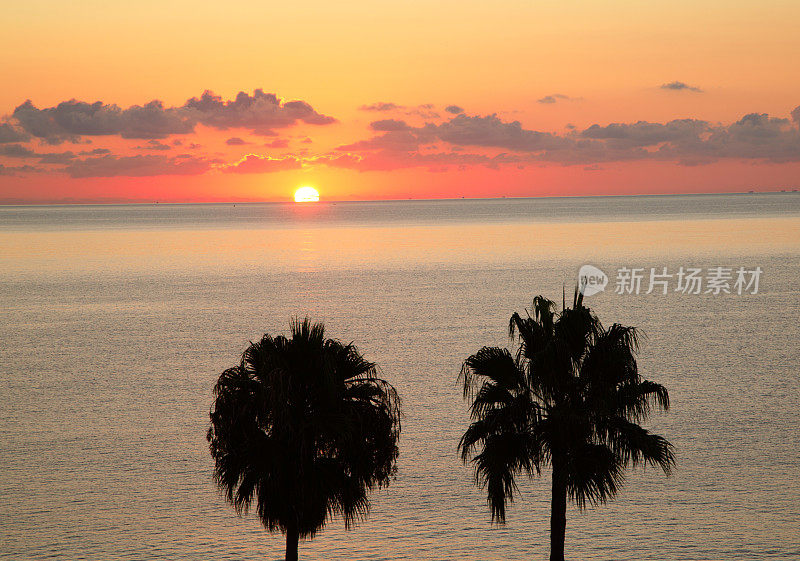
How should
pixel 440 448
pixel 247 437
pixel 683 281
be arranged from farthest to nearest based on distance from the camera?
pixel 683 281 < pixel 440 448 < pixel 247 437

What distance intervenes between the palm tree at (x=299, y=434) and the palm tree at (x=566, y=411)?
3.15 m

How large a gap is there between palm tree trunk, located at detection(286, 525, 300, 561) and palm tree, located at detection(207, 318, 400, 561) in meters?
0.05

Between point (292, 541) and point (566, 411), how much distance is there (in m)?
8.63

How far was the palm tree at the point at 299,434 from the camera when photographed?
24.3 m

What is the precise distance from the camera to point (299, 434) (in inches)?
958

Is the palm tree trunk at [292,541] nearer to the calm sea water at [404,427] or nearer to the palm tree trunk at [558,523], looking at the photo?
the palm tree trunk at [558,523]

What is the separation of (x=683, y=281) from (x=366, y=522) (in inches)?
3902

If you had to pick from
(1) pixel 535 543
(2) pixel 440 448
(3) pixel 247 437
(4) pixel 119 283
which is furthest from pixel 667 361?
(4) pixel 119 283

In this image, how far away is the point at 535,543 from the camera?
36.2 metres

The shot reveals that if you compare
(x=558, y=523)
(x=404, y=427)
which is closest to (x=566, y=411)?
(x=558, y=523)

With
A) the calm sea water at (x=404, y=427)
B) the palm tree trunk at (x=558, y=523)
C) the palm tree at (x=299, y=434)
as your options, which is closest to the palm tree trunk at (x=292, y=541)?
the palm tree at (x=299, y=434)

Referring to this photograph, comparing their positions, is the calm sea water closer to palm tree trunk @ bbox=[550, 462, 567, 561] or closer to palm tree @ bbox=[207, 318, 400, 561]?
palm tree trunk @ bbox=[550, 462, 567, 561]

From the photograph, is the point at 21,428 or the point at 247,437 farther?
the point at 21,428

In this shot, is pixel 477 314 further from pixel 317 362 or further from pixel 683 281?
pixel 317 362
